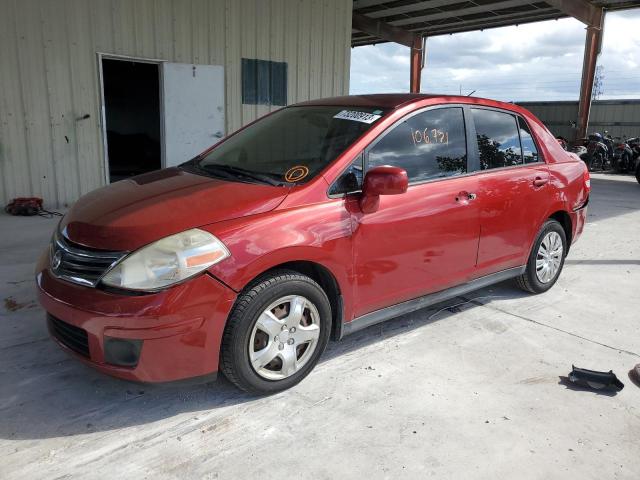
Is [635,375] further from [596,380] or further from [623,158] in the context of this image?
[623,158]

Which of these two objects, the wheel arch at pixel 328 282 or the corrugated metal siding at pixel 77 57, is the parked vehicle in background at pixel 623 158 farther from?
the wheel arch at pixel 328 282

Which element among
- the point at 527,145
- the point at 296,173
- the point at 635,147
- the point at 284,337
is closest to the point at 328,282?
the point at 284,337

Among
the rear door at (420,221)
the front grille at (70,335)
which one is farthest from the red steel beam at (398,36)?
the front grille at (70,335)

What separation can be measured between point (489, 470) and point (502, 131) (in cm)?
262

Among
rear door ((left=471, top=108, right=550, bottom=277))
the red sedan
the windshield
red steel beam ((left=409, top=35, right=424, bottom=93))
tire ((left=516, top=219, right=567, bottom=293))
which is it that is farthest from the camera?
red steel beam ((left=409, top=35, right=424, bottom=93))

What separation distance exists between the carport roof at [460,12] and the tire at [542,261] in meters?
12.5

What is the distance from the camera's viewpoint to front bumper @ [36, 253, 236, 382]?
2363mm

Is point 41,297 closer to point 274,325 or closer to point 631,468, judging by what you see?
point 274,325

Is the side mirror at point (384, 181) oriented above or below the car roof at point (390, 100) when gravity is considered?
below

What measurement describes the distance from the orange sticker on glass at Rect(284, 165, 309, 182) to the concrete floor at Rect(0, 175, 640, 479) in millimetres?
1160

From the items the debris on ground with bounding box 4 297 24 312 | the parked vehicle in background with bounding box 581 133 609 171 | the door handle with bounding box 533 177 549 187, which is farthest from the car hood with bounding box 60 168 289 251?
the parked vehicle in background with bounding box 581 133 609 171

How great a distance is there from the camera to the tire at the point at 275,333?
101 inches

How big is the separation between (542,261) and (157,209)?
3303 millimetres

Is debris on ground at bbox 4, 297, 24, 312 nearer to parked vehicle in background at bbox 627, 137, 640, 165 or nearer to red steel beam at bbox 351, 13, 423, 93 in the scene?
red steel beam at bbox 351, 13, 423, 93
